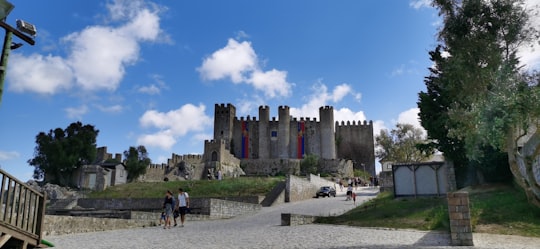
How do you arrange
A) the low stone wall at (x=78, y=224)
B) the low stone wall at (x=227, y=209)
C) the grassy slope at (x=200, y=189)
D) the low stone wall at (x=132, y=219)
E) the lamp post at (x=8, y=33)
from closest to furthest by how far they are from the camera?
A: the lamp post at (x=8, y=33) < the low stone wall at (x=78, y=224) < the low stone wall at (x=132, y=219) < the low stone wall at (x=227, y=209) < the grassy slope at (x=200, y=189)

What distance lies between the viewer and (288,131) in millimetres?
78375

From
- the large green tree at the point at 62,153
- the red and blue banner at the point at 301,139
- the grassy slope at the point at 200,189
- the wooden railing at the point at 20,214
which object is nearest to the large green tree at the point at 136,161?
the large green tree at the point at 62,153

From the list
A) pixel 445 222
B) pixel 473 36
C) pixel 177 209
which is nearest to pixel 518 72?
pixel 473 36

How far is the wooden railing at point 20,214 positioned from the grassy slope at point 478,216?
10.1 metres

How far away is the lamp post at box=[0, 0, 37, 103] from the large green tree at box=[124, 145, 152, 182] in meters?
44.5

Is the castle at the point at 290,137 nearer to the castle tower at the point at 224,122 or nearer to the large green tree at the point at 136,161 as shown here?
the castle tower at the point at 224,122

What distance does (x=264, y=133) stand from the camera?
7844 centimetres

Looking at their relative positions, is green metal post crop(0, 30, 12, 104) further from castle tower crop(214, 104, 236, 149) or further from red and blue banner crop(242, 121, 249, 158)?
red and blue banner crop(242, 121, 249, 158)

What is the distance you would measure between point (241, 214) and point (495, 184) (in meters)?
13.2

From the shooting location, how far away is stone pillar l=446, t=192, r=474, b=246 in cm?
937

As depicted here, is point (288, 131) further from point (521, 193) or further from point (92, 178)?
point (521, 193)

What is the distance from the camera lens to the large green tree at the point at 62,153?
1858 inches

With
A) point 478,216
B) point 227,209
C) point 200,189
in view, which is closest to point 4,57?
point 478,216

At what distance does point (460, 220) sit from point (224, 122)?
71.3 m
